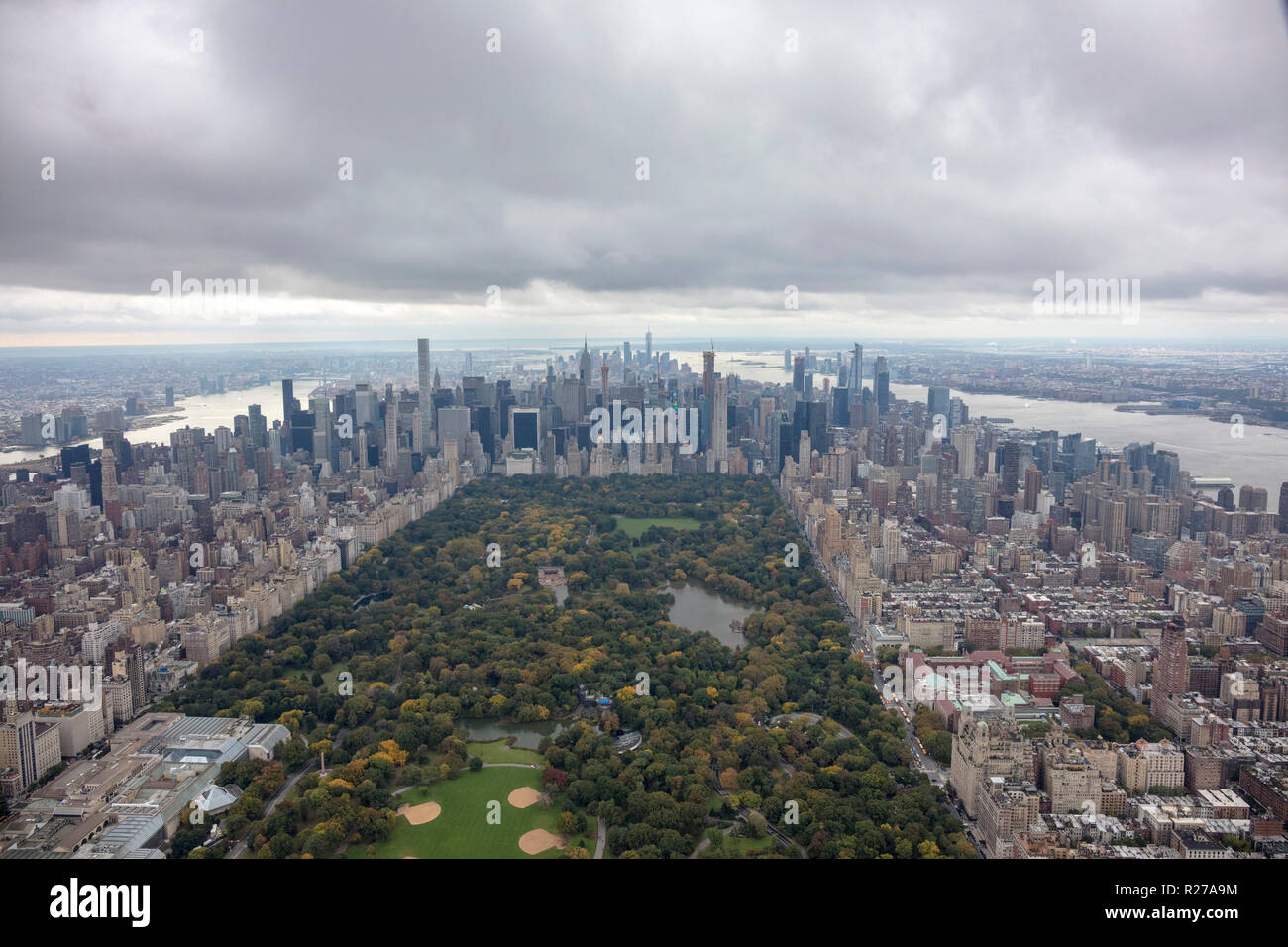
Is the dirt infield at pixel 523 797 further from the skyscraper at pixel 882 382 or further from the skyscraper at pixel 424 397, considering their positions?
the skyscraper at pixel 882 382

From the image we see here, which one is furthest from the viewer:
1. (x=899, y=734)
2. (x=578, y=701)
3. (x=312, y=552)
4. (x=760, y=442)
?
(x=760, y=442)

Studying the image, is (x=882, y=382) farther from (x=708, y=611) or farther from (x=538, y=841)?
(x=538, y=841)

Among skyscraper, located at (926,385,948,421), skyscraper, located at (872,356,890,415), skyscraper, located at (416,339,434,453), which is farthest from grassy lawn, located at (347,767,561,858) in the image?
skyscraper, located at (872,356,890,415)

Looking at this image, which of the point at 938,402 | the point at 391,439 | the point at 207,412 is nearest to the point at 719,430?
the point at 938,402

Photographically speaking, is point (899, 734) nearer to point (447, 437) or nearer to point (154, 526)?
point (154, 526)

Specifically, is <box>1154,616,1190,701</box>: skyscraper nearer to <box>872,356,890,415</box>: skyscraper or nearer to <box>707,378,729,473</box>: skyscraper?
<box>707,378,729,473</box>: skyscraper

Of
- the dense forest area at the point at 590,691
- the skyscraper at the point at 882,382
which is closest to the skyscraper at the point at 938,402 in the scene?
the skyscraper at the point at 882,382
